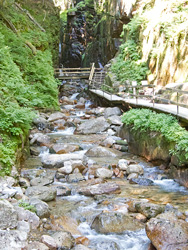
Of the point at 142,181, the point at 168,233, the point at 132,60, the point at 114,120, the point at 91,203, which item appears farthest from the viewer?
the point at 132,60

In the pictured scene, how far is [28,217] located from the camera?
13.9 ft

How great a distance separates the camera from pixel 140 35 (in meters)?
17.9

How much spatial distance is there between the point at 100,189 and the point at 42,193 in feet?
4.61

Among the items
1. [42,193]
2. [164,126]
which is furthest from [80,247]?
[164,126]

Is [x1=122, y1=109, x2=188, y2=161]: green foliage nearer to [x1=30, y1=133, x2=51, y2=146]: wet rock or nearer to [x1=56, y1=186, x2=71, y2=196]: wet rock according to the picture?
[x1=56, y1=186, x2=71, y2=196]: wet rock

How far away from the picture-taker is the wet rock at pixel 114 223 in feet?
14.6

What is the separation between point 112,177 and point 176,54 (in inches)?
334

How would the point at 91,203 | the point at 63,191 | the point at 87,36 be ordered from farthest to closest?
the point at 87,36
the point at 63,191
the point at 91,203

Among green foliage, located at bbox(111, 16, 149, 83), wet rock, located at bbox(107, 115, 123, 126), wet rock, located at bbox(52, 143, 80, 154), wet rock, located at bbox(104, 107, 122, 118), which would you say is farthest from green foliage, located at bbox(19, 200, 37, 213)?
green foliage, located at bbox(111, 16, 149, 83)

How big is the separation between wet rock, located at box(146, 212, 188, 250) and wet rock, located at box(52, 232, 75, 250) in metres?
1.28

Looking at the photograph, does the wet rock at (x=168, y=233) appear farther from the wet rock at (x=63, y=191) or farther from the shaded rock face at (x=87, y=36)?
the shaded rock face at (x=87, y=36)

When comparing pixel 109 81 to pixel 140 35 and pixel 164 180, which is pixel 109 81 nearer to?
pixel 140 35

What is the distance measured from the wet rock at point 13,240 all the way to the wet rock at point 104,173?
11.6ft

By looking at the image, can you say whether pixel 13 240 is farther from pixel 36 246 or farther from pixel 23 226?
pixel 23 226
